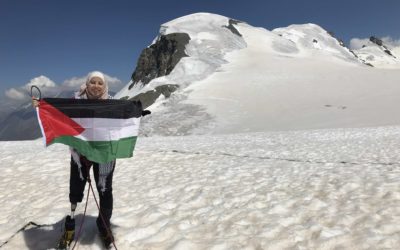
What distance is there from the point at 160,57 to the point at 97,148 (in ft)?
298

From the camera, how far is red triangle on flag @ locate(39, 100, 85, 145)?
7.14 metres

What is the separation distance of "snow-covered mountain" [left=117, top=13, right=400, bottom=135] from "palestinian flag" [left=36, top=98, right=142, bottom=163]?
29350mm

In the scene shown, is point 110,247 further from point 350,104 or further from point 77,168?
point 350,104

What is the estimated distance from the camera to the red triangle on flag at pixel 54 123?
714 centimetres

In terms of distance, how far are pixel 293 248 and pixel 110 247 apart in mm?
3225

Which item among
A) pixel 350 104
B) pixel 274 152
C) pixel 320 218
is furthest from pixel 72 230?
pixel 350 104

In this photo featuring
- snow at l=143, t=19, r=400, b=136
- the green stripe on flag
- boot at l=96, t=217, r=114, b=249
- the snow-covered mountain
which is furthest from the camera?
the snow-covered mountain

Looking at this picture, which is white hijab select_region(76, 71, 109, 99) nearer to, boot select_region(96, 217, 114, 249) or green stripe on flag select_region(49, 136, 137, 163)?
green stripe on flag select_region(49, 136, 137, 163)

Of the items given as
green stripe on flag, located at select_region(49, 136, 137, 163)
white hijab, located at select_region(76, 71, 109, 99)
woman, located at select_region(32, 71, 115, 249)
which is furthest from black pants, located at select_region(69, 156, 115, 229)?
white hijab, located at select_region(76, 71, 109, 99)

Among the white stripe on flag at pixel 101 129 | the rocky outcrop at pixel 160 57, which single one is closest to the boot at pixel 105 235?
the white stripe on flag at pixel 101 129

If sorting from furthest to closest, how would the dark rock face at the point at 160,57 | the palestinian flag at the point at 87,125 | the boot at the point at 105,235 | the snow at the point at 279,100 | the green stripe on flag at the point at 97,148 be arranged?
1. the dark rock face at the point at 160,57
2. the snow at the point at 279,100
3. the boot at the point at 105,235
4. the palestinian flag at the point at 87,125
5. the green stripe on flag at the point at 97,148

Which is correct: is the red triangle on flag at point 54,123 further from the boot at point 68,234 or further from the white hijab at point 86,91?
the boot at point 68,234

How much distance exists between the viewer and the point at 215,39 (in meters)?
94.1

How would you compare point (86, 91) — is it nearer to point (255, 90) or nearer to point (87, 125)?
point (87, 125)
